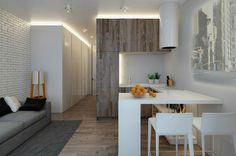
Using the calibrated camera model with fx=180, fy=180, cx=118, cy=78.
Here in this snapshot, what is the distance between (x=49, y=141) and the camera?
3209 mm

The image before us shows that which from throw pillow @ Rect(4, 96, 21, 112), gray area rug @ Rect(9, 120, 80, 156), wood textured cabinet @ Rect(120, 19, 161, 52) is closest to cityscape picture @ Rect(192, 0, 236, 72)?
wood textured cabinet @ Rect(120, 19, 161, 52)

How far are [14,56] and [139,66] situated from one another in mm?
3284

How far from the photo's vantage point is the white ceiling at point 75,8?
12.5 feet

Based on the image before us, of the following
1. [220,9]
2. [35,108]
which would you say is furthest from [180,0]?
[35,108]

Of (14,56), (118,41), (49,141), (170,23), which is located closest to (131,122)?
(49,141)

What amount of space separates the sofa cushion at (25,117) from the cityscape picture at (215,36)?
310 cm

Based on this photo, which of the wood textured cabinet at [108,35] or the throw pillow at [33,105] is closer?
the throw pillow at [33,105]

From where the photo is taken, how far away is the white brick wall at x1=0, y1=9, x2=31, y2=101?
12.9 feet

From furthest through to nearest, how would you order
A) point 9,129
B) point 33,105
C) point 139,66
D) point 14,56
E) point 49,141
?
point 139,66 < point 14,56 < point 33,105 < point 49,141 < point 9,129

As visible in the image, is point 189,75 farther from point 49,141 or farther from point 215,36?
point 49,141

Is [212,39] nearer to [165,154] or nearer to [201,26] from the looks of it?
[201,26]

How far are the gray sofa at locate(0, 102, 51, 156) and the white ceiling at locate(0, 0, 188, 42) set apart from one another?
2.34 m

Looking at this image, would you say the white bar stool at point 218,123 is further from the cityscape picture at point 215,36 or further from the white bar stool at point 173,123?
the cityscape picture at point 215,36

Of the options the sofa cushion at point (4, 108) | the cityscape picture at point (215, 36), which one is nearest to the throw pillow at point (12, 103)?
the sofa cushion at point (4, 108)
